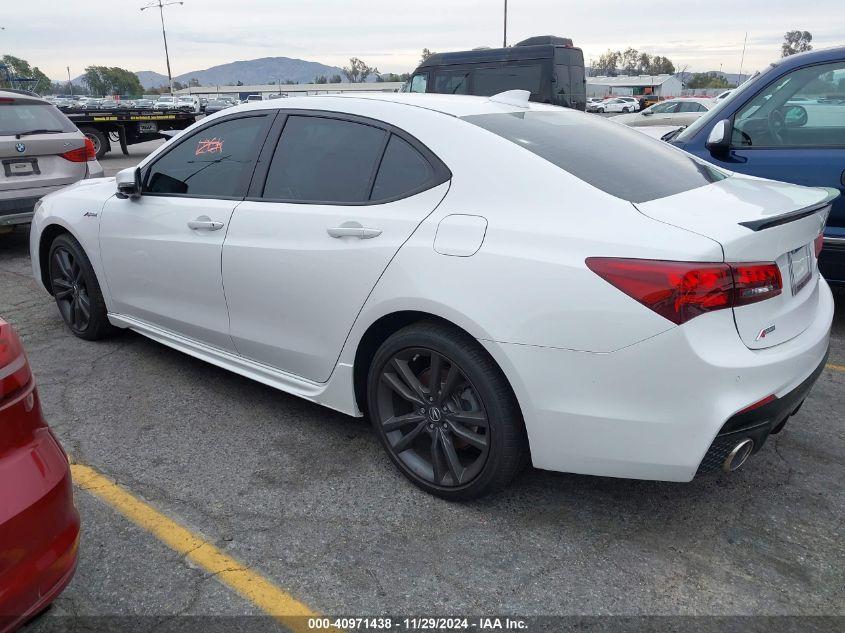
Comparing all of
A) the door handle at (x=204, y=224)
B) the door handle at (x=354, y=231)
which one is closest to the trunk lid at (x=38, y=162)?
the door handle at (x=204, y=224)

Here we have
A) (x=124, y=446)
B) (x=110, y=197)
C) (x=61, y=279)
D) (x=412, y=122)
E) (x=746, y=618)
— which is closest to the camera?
(x=746, y=618)

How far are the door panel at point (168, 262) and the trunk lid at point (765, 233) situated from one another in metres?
2.14

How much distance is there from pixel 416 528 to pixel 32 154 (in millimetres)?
6407

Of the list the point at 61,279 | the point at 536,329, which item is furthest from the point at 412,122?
the point at 61,279

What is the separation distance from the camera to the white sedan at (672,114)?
14.8 metres

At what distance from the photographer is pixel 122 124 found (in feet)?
56.2

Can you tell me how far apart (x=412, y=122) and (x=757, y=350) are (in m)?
1.61

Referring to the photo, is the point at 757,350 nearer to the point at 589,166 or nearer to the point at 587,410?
the point at 587,410

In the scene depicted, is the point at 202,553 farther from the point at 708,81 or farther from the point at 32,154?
the point at 708,81

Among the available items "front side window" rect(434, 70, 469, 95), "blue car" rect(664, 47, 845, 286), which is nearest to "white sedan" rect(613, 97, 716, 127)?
"front side window" rect(434, 70, 469, 95)

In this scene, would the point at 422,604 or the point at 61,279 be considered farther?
the point at 61,279

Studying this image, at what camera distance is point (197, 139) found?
12.6 ft

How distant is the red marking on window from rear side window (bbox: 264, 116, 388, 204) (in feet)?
1.59

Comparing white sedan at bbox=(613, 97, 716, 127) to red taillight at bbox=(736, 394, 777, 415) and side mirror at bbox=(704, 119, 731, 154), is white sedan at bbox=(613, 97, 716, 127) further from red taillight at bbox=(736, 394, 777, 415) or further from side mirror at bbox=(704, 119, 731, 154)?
red taillight at bbox=(736, 394, 777, 415)
